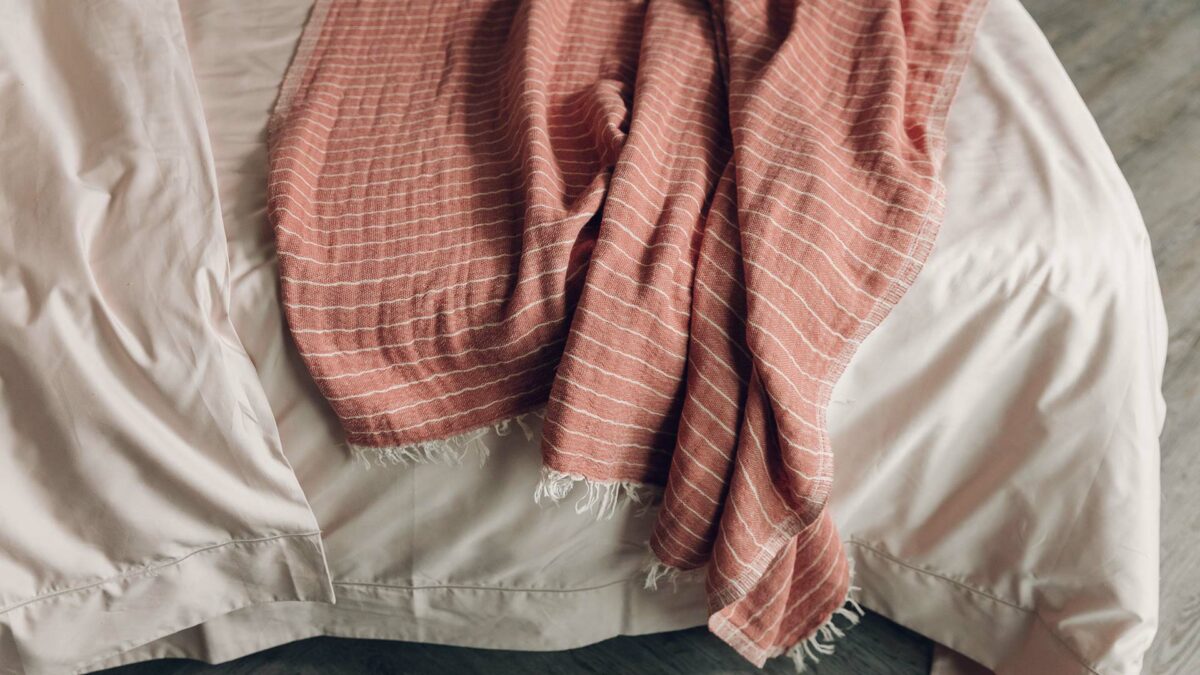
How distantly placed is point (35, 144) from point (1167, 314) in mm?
1498

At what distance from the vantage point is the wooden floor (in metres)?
1.18

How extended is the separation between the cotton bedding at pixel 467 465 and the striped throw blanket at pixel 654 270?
0.06 metres

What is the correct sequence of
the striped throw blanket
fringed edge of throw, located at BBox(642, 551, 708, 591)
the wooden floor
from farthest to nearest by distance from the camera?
the wooden floor < fringed edge of throw, located at BBox(642, 551, 708, 591) < the striped throw blanket

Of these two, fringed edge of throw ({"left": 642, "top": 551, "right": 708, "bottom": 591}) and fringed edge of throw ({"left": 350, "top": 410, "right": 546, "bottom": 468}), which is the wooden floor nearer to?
fringed edge of throw ({"left": 642, "top": 551, "right": 708, "bottom": 591})

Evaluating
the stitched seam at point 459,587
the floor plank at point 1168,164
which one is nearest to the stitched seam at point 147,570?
the stitched seam at point 459,587

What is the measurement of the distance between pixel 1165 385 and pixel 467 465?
1024 mm

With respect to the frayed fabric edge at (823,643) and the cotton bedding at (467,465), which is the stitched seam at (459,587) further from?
the frayed fabric edge at (823,643)

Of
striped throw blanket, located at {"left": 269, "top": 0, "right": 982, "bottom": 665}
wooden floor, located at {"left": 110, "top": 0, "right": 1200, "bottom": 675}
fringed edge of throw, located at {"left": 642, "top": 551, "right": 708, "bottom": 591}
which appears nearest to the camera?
striped throw blanket, located at {"left": 269, "top": 0, "right": 982, "bottom": 665}

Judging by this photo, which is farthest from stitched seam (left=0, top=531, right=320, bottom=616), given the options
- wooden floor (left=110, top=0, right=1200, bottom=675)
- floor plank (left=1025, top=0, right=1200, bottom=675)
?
floor plank (left=1025, top=0, right=1200, bottom=675)

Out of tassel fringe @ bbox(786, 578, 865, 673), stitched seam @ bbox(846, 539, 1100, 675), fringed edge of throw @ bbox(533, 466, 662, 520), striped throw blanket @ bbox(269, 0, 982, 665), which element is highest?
striped throw blanket @ bbox(269, 0, 982, 665)

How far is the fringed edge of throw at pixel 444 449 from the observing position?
3.19 feet

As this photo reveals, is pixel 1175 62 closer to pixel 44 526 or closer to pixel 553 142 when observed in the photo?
pixel 553 142

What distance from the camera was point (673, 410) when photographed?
945mm

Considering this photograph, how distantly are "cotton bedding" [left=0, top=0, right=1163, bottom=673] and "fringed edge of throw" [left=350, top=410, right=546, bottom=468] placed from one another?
15 millimetres
